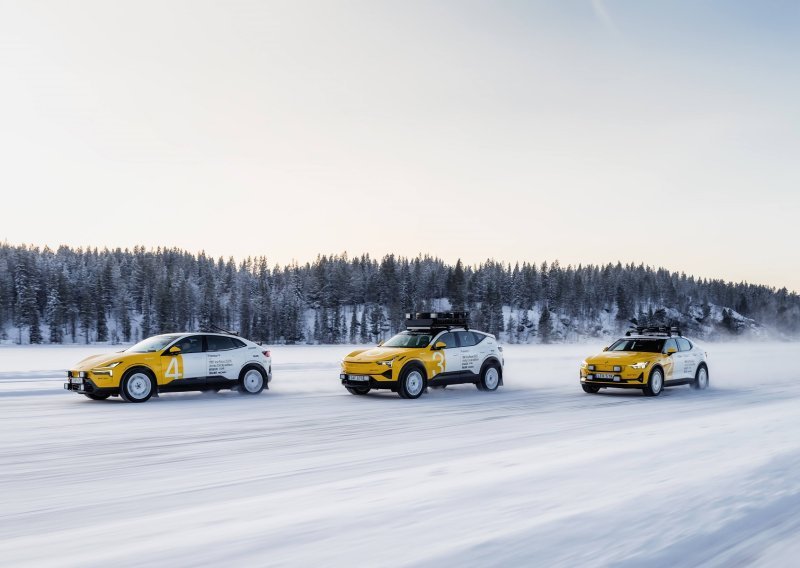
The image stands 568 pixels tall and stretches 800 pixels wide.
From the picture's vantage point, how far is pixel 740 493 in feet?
23.0

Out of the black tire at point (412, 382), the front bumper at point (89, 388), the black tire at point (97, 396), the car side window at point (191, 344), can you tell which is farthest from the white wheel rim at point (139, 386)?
the black tire at point (412, 382)

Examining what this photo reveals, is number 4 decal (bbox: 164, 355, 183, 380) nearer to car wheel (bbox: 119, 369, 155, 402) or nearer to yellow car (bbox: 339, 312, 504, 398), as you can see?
car wheel (bbox: 119, 369, 155, 402)

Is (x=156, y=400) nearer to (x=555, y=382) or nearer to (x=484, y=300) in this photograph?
(x=555, y=382)

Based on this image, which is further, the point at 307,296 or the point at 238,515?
the point at 307,296

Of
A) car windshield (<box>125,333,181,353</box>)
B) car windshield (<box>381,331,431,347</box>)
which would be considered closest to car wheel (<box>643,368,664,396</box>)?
car windshield (<box>381,331,431,347</box>)

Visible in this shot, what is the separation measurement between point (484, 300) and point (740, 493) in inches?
6153

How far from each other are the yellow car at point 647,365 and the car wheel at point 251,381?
27.7 ft

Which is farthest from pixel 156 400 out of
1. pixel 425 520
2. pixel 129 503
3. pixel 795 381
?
pixel 795 381

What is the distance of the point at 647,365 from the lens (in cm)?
1862

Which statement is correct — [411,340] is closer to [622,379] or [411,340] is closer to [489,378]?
[489,378]

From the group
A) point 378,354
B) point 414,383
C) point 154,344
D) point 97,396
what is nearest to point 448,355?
point 414,383

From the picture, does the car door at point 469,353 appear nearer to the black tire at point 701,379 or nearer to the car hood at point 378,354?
the car hood at point 378,354

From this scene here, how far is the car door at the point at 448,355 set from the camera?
18.6m

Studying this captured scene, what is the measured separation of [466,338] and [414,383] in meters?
2.51
